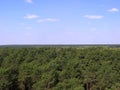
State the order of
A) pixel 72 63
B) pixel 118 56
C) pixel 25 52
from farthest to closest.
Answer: pixel 25 52 → pixel 118 56 → pixel 72 63

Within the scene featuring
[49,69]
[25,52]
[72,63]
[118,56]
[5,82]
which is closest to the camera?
[5,82]

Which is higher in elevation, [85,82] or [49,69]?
[49,69]

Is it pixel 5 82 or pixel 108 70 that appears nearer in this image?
pixel 5 82

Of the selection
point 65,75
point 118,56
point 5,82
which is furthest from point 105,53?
point 5,82

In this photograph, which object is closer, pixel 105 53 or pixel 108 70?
pixel 108 70

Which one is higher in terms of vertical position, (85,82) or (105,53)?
(105,53)

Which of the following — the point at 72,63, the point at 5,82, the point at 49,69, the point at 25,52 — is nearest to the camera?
the point at 5,82

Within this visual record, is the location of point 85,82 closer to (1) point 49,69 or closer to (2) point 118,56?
(1) point 49,69

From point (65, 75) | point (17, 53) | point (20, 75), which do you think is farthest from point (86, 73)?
point (17, 53)

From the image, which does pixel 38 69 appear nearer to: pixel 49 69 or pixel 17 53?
pixel 49 69
